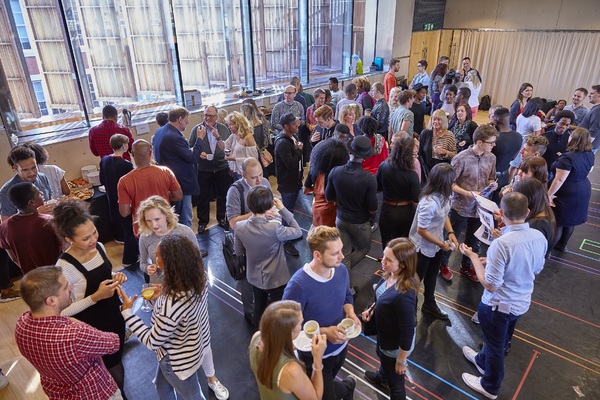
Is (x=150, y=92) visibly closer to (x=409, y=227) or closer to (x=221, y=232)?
(x=221, y=232)

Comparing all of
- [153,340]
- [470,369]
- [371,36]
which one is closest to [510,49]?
[371,36]

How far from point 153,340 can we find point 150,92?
18.8ft

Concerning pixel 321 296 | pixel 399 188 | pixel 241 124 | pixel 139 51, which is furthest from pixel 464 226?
pixel 139 51

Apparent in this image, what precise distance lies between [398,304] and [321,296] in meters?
0.44

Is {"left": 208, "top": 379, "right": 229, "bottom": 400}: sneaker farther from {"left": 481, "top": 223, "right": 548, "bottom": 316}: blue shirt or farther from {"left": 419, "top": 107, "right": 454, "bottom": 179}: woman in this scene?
{"left": 419, "top": 107, "right": 454, "bottom": 179}: woman

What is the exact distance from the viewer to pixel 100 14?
218 inches

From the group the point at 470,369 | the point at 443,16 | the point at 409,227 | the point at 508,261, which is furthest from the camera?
the point at 443,16

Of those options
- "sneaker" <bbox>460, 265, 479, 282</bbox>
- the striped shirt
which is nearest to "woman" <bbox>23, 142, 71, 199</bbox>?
the striped shirt

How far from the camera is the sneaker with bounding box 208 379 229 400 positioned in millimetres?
2688

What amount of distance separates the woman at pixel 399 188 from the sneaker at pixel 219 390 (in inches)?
76.1

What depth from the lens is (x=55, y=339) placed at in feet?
5.47

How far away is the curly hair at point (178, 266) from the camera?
6.24ft

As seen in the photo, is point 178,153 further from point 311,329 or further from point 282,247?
point 311,329

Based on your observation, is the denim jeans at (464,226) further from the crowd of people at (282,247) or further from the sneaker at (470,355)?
the sneaker at (470,355)
